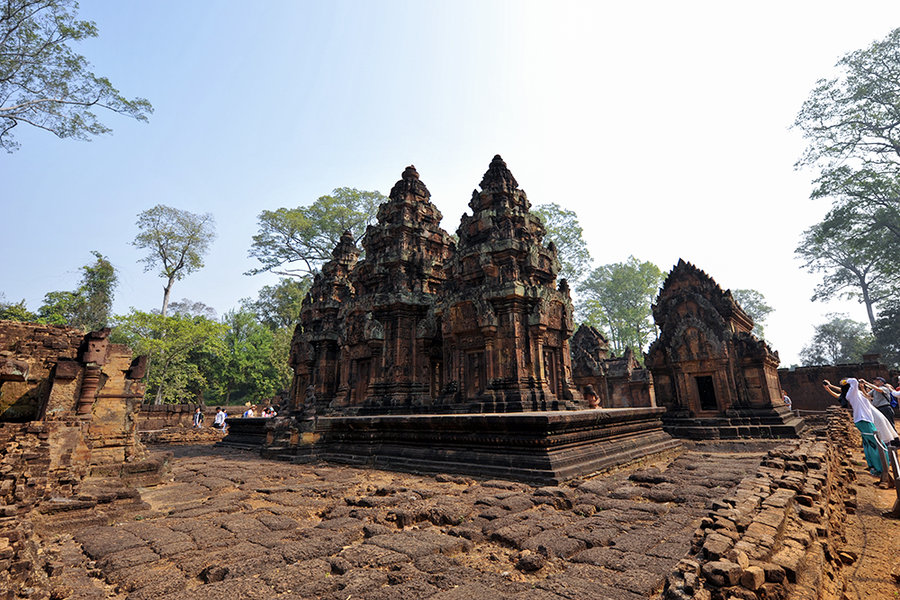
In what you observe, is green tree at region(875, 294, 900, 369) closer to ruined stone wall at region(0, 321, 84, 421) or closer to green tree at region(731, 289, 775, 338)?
green tree at region(731, 289, 775, 338)

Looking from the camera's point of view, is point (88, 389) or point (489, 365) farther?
point (489, 365)

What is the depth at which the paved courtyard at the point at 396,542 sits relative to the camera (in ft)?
8.50

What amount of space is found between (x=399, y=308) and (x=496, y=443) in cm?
712

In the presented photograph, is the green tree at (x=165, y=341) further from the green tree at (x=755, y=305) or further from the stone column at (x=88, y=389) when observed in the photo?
the green tree at (x=755, y=305)

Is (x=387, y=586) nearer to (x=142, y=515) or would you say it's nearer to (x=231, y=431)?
(x=142, y=515)

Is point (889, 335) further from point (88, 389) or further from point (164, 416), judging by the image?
point (164, 416)

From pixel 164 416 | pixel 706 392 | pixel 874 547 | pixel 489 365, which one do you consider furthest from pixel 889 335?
pixel 164 416

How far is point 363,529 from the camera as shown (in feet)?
12.3

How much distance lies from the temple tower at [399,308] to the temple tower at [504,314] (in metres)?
1.43

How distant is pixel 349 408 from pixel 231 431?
4728 millimetres

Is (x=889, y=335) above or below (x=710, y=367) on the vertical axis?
above

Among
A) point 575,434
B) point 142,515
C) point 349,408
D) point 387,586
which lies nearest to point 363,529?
point 387,586

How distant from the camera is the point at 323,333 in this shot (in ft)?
55.9

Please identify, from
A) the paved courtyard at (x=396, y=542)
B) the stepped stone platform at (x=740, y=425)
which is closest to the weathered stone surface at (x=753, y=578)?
the paved courtyard at (x=396, y=542)
